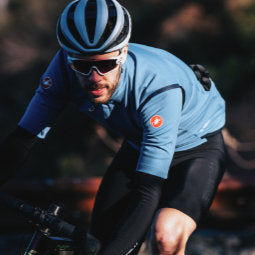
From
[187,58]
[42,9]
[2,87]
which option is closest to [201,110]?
[187,58]

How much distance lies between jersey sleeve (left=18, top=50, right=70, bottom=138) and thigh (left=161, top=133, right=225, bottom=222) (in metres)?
Answer: 1.02

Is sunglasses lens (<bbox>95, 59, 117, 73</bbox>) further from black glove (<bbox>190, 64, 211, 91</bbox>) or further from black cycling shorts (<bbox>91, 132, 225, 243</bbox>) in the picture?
black cycling shorts (<bbox>91, 132, 225, 243</bbox>)

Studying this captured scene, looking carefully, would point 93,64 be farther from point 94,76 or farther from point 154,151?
point 154,151

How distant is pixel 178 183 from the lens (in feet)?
9.84

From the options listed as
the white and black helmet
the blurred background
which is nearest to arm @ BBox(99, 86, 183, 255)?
the white and black helmet

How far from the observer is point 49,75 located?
114 inches

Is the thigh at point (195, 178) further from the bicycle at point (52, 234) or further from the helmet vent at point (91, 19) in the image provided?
the helmet vent at point (91, 19)

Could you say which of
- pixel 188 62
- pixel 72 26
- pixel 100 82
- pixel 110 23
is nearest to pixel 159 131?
pixel 100 82

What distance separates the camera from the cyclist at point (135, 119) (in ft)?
8.20

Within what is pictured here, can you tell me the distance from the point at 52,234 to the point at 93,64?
1.06 meters

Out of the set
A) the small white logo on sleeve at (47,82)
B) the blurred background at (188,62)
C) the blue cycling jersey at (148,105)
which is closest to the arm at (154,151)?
the blue cycling jersey at (148,105)

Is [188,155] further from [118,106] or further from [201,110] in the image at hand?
[118,106]

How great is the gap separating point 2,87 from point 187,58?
5.85 meters

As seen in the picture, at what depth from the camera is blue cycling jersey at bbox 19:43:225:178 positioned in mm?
2592
